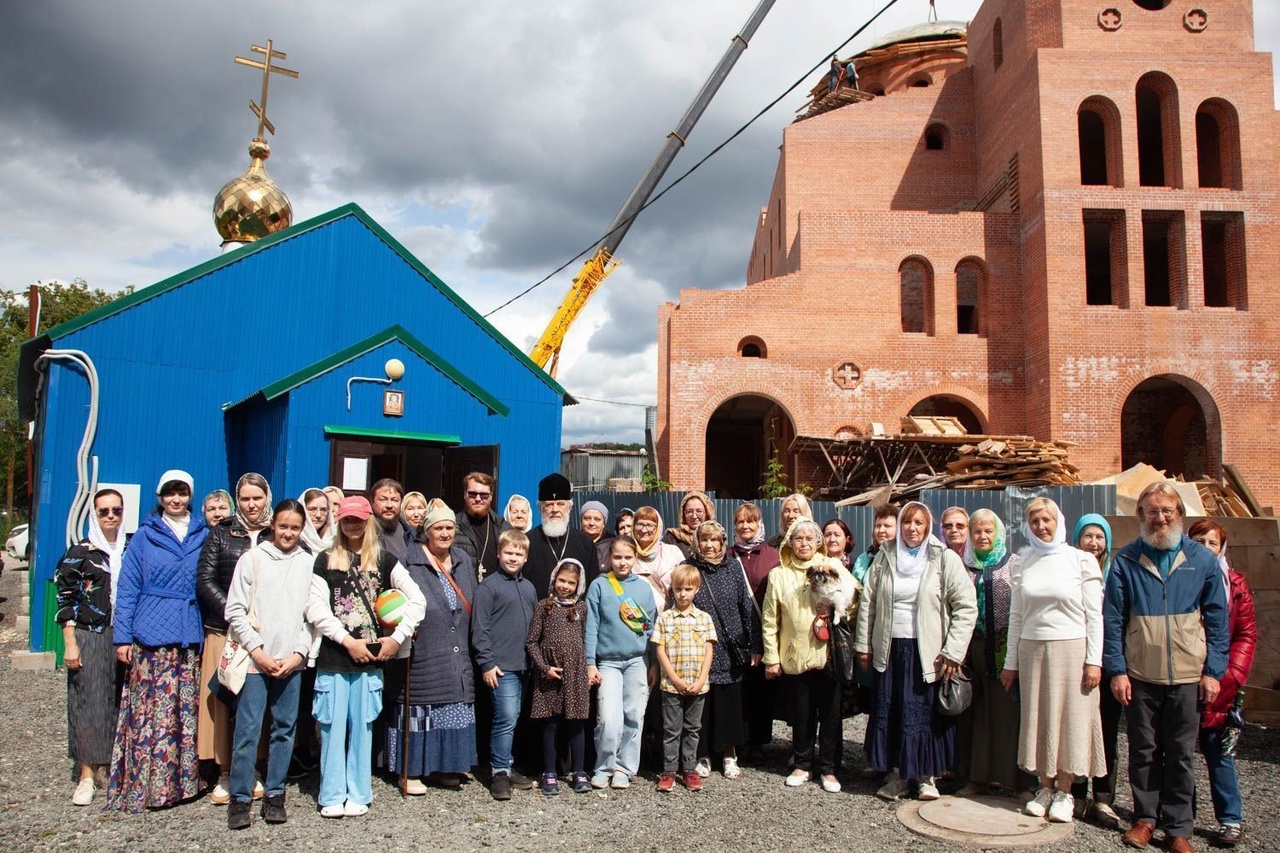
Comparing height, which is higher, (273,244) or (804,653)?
(273,244)

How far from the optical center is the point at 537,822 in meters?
4.95

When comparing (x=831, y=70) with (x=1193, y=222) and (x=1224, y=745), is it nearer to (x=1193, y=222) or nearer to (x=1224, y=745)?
(x=1193, y=222)

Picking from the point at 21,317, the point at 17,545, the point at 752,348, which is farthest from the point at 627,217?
the point at 21,317

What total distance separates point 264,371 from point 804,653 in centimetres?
768

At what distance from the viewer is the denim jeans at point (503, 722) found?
5.39 metres

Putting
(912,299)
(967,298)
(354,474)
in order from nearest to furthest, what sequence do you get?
(354,474)
(967,298)
(912,299)

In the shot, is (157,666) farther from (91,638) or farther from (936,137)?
(936,137)

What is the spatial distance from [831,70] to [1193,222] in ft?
47.0

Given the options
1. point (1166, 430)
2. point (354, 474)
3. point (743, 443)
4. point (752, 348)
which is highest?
point (752, 348)

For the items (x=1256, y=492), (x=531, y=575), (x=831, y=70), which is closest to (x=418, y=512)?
(x=531, y=575)

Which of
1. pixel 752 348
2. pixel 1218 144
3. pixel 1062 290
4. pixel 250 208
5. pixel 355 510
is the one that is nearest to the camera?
pixel 355 510

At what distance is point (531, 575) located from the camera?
577cm

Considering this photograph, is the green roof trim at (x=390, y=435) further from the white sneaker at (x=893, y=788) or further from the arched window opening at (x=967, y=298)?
the arched window opening at (x=967, y=298)

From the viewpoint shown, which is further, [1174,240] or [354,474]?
[1174,240]
